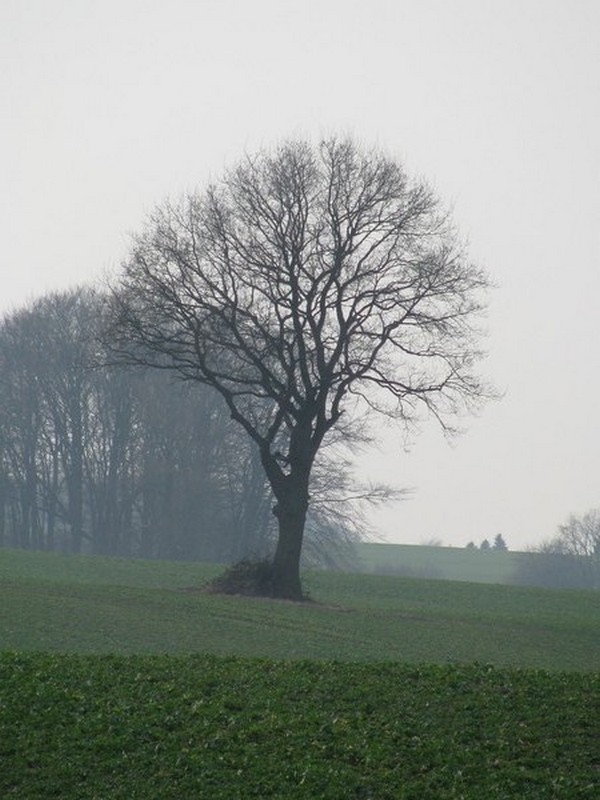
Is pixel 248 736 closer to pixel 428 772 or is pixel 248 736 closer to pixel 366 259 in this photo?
pixel 428 772

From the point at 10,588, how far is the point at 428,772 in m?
23.1

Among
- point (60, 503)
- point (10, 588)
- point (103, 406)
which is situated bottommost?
point (10, 588)

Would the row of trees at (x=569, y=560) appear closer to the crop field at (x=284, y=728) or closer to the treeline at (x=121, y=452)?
the treeline at (x=121, y=452)

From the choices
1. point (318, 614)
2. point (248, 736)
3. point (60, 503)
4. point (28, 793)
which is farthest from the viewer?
point (60, 503)

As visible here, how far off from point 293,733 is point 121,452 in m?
60.2

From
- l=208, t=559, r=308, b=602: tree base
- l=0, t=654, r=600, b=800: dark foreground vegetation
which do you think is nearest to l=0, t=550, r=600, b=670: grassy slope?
l=208, t=559, r=308, b=602: tree base

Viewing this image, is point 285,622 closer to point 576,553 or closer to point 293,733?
point 293,733

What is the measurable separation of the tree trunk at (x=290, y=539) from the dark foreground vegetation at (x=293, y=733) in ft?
68.3

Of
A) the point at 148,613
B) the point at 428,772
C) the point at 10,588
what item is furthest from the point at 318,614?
the point at 428,772

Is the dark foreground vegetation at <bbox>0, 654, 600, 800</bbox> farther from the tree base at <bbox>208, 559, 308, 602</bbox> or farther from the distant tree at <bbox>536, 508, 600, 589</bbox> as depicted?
the distant tree at <bbox>536, 508, 600, 589</bbox>

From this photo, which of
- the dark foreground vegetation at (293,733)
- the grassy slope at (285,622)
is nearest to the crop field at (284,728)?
the dark foreground vegetation at (293,733)

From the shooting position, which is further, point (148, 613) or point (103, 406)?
point (103, 406)

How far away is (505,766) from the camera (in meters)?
15.9

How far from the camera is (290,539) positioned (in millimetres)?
41094
